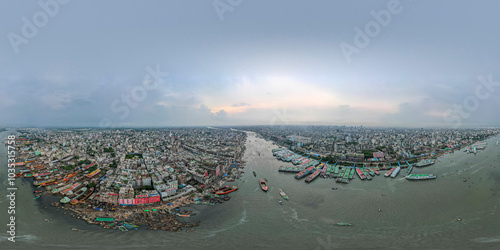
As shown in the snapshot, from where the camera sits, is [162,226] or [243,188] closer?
[162,226]

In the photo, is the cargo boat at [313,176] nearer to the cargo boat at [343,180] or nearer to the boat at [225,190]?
the cargo boat at [343,180]

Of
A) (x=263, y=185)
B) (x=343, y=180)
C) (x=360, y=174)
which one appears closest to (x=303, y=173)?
(x=343, y=180)

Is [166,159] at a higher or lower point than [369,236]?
higher

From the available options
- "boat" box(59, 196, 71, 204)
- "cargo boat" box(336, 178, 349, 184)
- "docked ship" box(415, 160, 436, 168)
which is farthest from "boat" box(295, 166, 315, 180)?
"boat" box(59, 196, 71, 204)

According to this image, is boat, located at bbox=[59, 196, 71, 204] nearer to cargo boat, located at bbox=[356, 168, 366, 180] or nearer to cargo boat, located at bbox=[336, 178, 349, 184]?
cargo boat, located at bbox=[336, 178, 349, 184]

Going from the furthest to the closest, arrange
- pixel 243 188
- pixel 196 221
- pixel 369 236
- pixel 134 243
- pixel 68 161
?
pixel 68 161 < pixel 243 188 < pixel 196 221 < pixel 369 236 < pixel 134 243

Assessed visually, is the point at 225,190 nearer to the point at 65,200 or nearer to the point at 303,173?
the point at 303,173

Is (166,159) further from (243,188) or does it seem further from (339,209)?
(339,209)

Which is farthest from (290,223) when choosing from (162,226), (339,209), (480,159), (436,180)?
(480,159)
